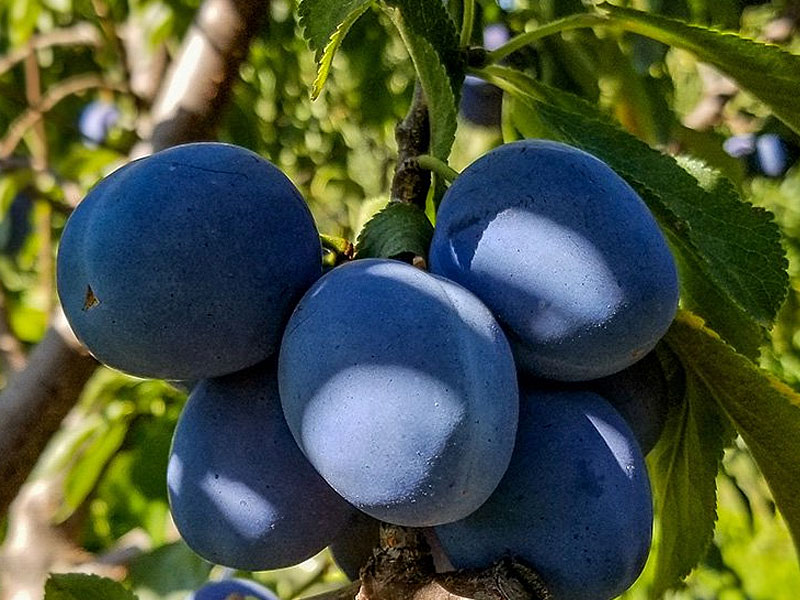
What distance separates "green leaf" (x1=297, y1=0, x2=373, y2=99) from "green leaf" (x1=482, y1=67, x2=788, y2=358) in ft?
0.57

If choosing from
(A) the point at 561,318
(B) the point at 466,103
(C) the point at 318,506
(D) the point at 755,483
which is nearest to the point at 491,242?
(A) the point at 561,318

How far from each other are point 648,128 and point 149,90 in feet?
3.00

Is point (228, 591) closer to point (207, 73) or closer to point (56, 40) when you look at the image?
point (207, 73)

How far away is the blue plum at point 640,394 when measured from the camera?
0.60 metres

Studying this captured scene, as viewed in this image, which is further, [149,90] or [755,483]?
[149,90]

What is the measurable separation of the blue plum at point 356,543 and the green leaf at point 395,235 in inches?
6.1

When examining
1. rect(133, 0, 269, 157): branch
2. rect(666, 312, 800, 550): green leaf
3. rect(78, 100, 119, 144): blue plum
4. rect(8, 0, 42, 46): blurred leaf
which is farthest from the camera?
rect(78, 100, 119, 144): blue plum

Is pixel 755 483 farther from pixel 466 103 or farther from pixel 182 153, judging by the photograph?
pixel 182 153

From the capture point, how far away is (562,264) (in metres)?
0.54

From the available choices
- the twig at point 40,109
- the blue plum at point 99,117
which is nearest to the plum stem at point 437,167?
the twig at point 40,109

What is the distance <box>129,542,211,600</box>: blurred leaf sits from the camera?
3.33 feet

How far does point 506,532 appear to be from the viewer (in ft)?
1.74

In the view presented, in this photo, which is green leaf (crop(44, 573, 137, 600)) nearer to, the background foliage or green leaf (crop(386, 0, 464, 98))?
the background foliage

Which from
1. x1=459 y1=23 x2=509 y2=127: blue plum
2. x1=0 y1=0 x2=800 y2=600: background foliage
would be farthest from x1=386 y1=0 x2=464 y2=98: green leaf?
x1=459 y1=23 x2=509 y2=127: blue plum
